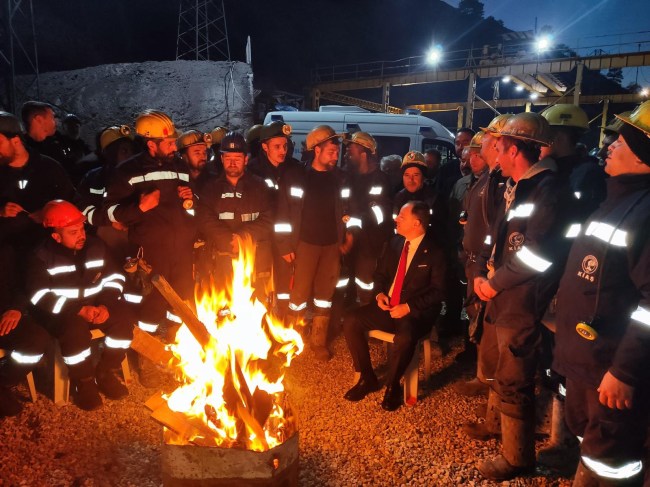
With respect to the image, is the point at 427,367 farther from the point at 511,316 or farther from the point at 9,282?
the point at 9,282

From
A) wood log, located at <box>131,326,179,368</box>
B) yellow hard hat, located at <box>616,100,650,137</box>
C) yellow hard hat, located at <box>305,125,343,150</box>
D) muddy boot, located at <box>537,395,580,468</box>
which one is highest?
yellow hard hat, located at <box>616,100,650,137</box>

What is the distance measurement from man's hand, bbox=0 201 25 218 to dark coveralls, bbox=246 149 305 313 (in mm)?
2467

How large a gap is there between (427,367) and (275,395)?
2.30 meters

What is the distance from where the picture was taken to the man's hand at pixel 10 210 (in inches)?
167

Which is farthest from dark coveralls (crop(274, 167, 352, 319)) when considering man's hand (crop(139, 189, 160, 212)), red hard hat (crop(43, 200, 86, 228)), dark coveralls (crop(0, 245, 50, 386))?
dark coveralls (crop(0, 245, 50, 386))

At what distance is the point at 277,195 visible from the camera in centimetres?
534

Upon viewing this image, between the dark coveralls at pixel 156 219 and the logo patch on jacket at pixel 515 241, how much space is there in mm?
3287

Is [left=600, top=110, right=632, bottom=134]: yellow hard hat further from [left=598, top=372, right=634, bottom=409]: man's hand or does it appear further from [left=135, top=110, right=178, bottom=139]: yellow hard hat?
[left=135, top=110, right=178, bottom=139]: yellow hard hat

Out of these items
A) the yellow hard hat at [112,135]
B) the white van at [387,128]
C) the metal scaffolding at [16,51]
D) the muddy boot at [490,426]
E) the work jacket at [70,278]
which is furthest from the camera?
the metal scaffolding at [16,51]

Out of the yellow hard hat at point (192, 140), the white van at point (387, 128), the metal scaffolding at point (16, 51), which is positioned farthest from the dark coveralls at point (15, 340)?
the metal scaffolding at point (16, 51)

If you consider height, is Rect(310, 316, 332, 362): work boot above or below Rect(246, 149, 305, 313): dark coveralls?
below

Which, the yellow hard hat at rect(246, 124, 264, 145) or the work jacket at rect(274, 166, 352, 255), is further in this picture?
the yellow hard hat at rect(246, 124, 264, 145)

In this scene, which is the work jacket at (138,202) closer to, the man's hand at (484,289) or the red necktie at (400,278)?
the red necktie at (400,278)

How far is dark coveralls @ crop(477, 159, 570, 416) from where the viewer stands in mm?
2932
